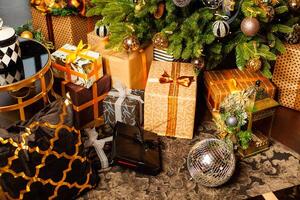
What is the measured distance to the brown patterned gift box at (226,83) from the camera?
6.91 ft

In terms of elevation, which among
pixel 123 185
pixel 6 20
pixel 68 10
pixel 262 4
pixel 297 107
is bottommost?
pixel 123 185

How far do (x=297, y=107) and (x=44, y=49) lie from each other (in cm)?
137

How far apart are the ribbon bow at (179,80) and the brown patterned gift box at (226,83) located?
0.48 feet

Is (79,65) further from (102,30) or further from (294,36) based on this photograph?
(294,36)

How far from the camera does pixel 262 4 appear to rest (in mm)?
1954

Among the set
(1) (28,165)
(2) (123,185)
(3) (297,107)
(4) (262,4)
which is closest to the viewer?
(1) (28,165)

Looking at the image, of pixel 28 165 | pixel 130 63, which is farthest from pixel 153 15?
pixel 28 165

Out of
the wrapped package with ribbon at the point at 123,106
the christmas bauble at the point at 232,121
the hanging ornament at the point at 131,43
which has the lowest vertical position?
the wrapped package with ribbon at the point at 123,106

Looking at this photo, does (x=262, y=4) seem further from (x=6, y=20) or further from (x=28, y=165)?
(x=6, y=20)

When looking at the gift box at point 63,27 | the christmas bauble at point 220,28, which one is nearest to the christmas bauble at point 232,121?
the christmas bauble at point 220,28

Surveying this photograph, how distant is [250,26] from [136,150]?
757mm

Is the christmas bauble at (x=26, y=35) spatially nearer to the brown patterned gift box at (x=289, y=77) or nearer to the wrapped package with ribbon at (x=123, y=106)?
the wrapped package with ribbon at (x=123, y=106)

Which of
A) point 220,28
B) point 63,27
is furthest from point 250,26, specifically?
point 63,27

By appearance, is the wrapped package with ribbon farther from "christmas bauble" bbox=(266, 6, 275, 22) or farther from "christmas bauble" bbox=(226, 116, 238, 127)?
"christmas bauble" bbox=(266, 6, 275, 22)
